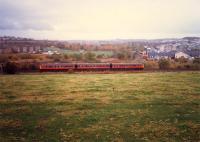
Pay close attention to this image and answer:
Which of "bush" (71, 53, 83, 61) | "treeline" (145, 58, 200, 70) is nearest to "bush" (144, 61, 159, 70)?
"treeline" (145, 58, 200, 70)

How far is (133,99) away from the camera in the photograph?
11828 mm

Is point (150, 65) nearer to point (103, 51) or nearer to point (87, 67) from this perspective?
point (103, 51)

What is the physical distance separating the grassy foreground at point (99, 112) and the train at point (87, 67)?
7447 mm

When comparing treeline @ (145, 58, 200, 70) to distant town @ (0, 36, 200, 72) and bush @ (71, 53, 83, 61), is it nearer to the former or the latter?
distant town @ (0, 36, 200, 72)

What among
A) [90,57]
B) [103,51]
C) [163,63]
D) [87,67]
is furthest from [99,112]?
[90,57]

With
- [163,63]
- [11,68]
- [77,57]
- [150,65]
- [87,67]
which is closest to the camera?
[11,68]

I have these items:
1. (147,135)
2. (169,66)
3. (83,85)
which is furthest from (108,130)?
(169,66)

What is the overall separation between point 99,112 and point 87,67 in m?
13.1

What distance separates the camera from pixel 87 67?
2305 centimetres

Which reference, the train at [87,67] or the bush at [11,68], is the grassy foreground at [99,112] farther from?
the train at [87,67]

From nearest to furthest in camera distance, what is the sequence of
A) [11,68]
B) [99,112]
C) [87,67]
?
[99,112] < [11,68] < [87,67]

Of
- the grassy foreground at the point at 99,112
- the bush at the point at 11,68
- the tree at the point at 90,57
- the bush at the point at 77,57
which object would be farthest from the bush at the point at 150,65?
the bush at the point at 11,68

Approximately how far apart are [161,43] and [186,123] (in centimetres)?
719

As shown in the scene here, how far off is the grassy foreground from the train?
7447 mm
